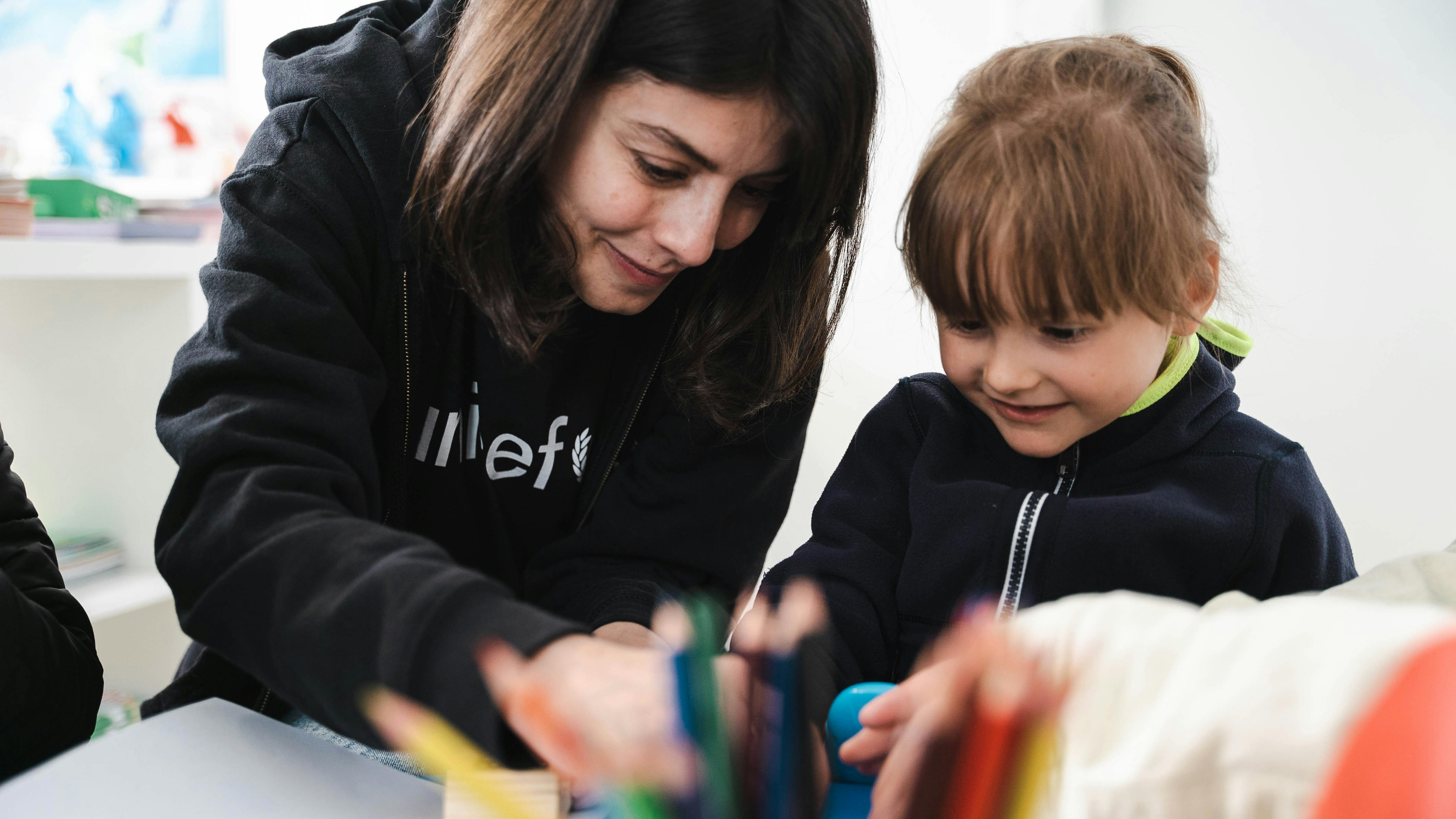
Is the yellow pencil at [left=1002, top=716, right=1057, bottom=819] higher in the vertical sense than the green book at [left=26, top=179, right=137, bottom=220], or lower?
higher

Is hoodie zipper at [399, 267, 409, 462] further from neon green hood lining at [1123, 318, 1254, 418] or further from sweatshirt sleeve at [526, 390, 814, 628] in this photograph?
neon green hood lining at [1123, 318, 1254, 418]

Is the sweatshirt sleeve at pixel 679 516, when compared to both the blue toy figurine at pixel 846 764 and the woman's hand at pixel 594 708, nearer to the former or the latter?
the blue toy figurine at pixel 846 764

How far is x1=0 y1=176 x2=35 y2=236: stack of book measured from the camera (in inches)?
47.5

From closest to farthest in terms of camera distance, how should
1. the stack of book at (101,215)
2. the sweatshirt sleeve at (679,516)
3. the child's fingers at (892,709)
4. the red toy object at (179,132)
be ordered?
the child's fingers at (892,709), the sweatshirt sleeve at (679,516), the stack of book at (101,215), the red toy object at (179,132)

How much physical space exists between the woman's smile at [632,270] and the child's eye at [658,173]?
63 mm

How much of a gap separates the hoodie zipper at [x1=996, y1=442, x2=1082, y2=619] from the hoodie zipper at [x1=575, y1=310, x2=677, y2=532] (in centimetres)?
31

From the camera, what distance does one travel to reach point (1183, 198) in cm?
61

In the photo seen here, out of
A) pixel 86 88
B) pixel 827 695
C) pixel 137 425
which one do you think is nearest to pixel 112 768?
pixel 827 695

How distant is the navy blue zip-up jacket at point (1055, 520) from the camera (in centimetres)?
63

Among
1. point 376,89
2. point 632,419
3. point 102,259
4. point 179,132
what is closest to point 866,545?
point 632,419

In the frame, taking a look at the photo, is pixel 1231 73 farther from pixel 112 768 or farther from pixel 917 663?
pixel 112 768

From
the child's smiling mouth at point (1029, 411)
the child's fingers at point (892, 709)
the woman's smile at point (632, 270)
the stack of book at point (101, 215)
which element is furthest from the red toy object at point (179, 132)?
the child's fingers at point (892, 709)

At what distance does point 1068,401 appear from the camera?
24.2 inches

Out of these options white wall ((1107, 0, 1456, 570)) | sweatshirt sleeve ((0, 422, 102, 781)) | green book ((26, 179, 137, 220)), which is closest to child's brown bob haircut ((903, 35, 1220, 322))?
sweatshirt sleeve ((0, 422, 102, 781))
